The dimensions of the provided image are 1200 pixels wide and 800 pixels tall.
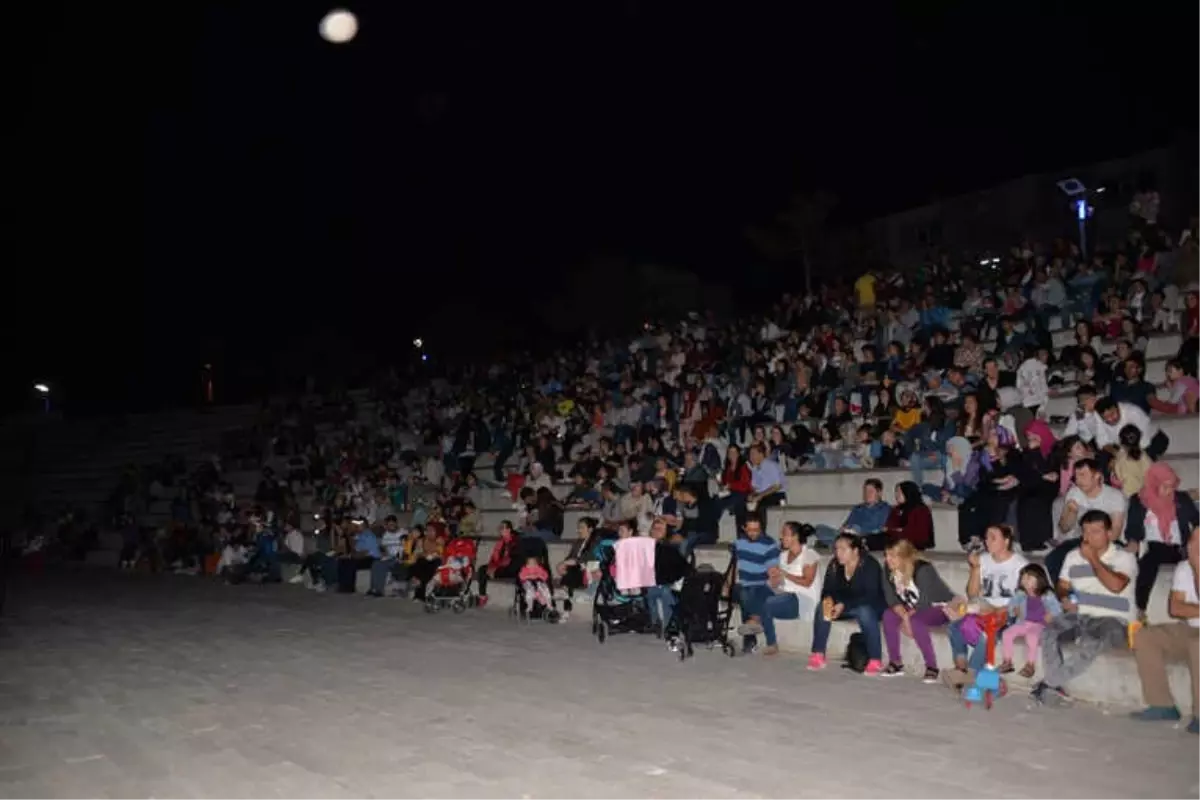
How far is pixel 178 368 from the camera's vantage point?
40.9 m

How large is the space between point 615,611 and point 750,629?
5.10 feet

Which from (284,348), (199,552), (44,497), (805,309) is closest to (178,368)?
(284,348)

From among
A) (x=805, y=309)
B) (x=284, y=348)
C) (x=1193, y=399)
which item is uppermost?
(x=284, y=348)

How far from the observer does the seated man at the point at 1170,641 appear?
665 centimetres

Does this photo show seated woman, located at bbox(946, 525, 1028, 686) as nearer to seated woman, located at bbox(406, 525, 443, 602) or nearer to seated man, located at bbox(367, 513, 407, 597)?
seated woman, located at bbox(406, 525, 443, 602)

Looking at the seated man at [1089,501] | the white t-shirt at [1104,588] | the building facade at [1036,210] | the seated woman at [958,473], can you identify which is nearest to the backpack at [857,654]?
the seated man at [1089,501]

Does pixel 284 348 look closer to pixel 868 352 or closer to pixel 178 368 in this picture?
pixel 178 368

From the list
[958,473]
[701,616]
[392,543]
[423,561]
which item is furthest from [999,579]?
[392,543]

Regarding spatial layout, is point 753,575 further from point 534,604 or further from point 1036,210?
point 1036,210

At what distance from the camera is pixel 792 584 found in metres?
9.48

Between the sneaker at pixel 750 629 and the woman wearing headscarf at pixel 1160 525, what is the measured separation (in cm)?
336

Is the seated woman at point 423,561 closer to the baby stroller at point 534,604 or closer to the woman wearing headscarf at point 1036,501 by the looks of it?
the baby stroller at point 534,604

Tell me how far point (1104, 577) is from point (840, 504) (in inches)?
208

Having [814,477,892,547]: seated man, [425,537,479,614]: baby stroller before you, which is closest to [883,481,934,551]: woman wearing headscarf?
[814,477,892,547]: seated man
